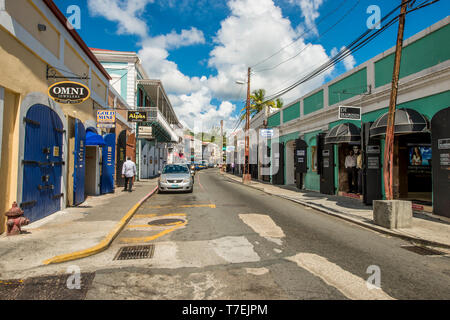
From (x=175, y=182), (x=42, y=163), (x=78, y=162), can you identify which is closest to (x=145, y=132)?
(x=175, y=182)

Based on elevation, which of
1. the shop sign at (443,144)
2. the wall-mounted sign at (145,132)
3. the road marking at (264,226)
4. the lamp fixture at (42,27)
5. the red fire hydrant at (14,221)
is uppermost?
the lamp fixture at (42,27)

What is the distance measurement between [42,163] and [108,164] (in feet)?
21.6

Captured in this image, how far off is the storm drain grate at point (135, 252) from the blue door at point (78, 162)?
534cm

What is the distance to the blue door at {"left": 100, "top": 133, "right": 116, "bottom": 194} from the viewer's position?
43.2 feet

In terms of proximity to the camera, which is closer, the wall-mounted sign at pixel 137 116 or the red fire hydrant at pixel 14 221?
the red fire hydrant at pixel 14 221

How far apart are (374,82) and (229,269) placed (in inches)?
411

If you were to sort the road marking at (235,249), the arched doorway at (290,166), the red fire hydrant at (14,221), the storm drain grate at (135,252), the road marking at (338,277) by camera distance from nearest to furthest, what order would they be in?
the road marking at (338,277) < the road marking at (235,249) < the storm drain grate at (135,252) < the red fire hydrant at (14,221) < the arched doorway at (290,166)

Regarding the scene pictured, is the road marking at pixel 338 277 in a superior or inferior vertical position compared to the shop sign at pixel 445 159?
inferior

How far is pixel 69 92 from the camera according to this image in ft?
24.1

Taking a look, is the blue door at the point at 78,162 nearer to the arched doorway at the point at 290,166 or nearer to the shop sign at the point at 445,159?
the shop sign at the point at 445,159

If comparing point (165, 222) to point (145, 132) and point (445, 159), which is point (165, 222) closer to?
point (445, 159)

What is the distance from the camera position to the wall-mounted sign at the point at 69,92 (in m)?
7.21

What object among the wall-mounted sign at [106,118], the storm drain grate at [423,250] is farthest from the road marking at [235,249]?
the wall-mounted sign at [106,118]
